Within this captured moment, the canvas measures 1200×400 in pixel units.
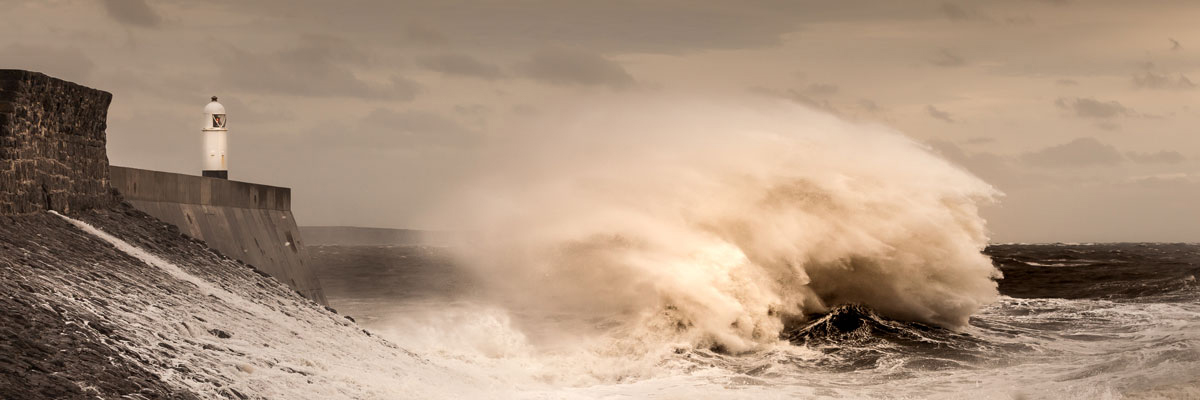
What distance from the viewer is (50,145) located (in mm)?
9695

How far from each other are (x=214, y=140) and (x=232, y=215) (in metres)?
2.49

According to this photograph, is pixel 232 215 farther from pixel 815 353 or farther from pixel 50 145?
pixel 815 353

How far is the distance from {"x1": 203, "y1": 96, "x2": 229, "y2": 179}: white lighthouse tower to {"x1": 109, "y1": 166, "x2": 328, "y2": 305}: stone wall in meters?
0.78

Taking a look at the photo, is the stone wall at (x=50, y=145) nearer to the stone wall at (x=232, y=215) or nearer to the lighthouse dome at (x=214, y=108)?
the stone wall at (x=232, y=215)

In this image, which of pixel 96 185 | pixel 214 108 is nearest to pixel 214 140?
pixel 214 108

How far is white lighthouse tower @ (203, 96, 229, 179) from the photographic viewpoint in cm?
1520

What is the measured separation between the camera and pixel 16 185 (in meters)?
8.93

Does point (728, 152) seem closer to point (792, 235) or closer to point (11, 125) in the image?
point (792, 235)

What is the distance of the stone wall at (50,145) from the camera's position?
8.91m

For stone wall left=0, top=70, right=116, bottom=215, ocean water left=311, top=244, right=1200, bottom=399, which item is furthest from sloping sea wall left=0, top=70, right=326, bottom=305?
ocean water left=311, top=244, right=1200, bottom=399

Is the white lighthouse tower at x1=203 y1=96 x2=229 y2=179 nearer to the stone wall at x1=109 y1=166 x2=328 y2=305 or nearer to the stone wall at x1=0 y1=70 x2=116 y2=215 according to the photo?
the stone wall at x1=109 y1=166 x2=328 y2=305

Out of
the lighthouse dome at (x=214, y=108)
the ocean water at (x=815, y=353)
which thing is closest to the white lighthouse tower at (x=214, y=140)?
the lighthouse dome at (x=214, y=108)

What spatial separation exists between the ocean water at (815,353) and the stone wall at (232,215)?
1.61m

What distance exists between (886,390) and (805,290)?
569cm
